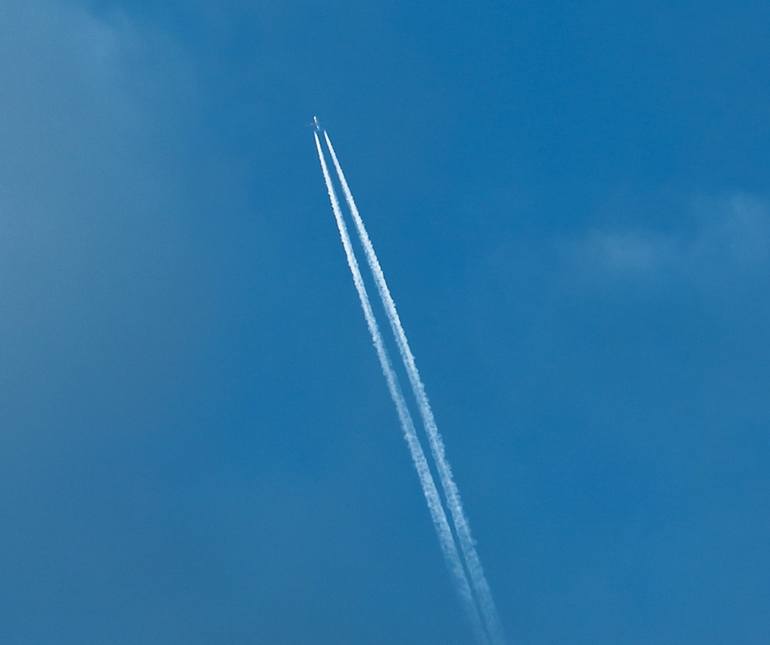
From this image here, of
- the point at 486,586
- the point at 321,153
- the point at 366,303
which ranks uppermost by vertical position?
the point at 321,153

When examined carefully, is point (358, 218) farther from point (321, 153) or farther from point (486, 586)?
point (486, 586)

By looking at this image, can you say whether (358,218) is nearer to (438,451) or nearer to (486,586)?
(438,451)

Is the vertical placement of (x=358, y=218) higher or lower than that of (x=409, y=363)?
higher

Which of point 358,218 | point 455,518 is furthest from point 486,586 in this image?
point 358,218

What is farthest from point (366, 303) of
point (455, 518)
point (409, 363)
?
point (455, 518)

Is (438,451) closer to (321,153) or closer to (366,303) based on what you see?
(366,303)

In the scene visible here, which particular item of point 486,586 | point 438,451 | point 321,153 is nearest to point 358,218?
point 321,153

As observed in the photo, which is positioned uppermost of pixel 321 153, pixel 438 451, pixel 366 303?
pixel 321 153

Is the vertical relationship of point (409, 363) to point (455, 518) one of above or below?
above
